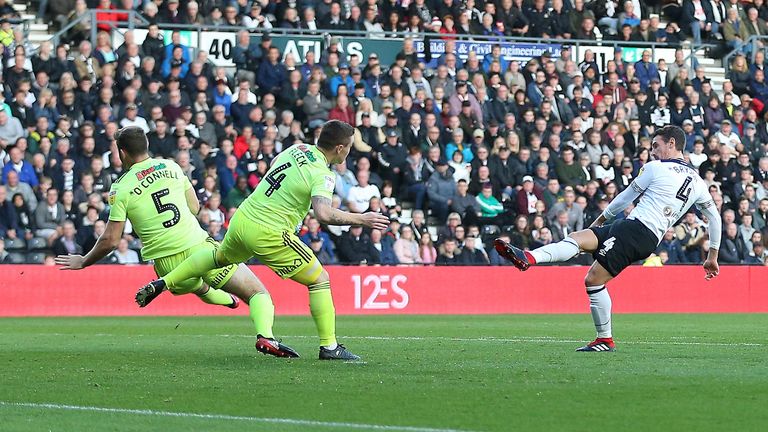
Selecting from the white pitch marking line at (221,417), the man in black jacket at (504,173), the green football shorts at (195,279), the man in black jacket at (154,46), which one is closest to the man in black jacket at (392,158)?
the man in black jacket at (504,173)

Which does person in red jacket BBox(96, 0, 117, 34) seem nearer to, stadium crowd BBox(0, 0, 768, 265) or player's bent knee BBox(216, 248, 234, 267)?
stadium crowd BBox(0, 0, 768, 265)

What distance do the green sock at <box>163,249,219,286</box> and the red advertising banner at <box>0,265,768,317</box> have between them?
11.6 m

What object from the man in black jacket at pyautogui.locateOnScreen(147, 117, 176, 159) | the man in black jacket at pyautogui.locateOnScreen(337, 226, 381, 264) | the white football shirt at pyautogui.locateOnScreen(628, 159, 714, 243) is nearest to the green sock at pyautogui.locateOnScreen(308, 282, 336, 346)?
the white football shirt at pyautogui.locateOnScreen(628, 159, 714, 243)

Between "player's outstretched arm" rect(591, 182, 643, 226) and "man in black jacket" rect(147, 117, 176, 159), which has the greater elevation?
"player's outstretched arm" rect(591, 182, 643, 226)

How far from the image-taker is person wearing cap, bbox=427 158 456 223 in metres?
27.0

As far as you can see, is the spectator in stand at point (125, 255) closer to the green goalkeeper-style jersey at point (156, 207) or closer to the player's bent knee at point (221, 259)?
the green goalkeeper-style jersey at point (156, 207)

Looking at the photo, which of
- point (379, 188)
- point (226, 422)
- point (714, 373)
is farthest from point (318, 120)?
point (226, 422)

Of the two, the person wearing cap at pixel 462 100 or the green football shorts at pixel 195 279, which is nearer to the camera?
the green football shorts at pixel 195 279

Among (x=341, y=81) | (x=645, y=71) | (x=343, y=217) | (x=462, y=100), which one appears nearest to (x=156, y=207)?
(x=343, y=217)

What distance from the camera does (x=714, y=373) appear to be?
10.7 m

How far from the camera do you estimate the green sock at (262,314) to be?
12.1 metres

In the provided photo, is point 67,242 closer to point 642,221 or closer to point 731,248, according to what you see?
point 642,221

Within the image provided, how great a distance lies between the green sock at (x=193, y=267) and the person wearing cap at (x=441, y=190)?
1511 cm

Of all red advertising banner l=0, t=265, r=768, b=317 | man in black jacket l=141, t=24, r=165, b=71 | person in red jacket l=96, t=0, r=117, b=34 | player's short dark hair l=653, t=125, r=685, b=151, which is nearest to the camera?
player's short dark hair l=653, t=125, r=685, b=151
